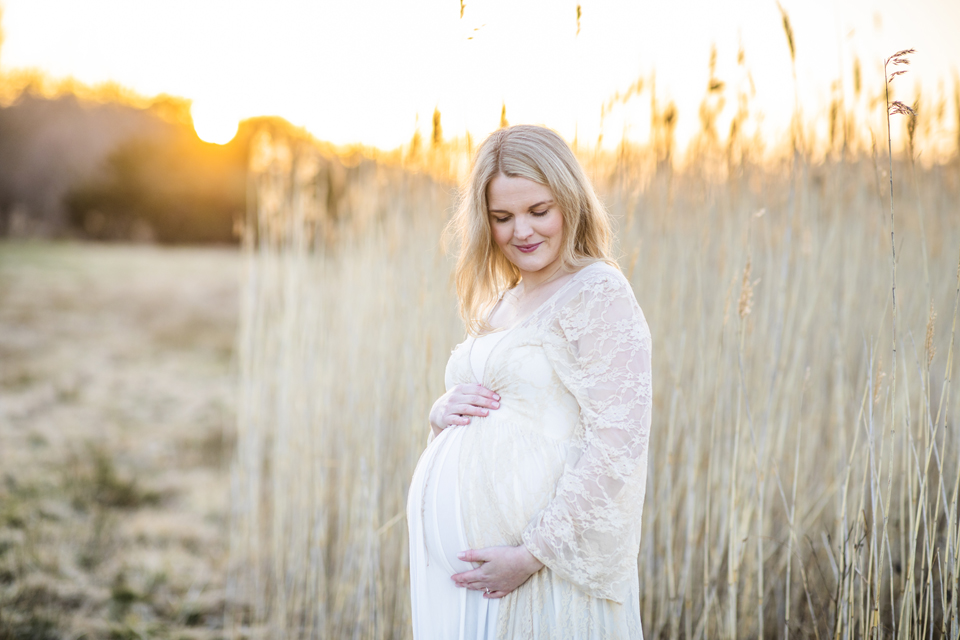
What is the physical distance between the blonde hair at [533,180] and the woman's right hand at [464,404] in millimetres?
162

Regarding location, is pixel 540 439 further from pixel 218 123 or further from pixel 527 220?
pixel 218 123

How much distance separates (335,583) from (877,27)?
2.87 m

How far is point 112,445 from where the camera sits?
198 inches

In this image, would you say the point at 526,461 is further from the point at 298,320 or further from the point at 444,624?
the point at 298,320

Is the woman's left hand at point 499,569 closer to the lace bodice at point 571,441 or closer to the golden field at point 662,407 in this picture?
the lace bodice at point 571,441

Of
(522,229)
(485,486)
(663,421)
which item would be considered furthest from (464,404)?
(663,421)

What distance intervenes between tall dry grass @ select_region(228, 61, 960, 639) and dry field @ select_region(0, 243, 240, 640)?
1.99ft

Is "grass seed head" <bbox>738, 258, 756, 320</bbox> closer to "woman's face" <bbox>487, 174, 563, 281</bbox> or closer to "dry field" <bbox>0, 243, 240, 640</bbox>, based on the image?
"woman's face" <bbox>487, 174, 563, 281</bbox>

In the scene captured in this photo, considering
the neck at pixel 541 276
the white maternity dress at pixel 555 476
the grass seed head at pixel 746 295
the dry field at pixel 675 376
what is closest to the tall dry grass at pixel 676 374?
the dry field at pixel 675 376

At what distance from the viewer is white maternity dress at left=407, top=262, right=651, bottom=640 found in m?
1.20

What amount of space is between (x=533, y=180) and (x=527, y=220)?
0.29 ft

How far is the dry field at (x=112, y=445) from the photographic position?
2.86 meters

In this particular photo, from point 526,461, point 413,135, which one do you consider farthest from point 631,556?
point 413,135

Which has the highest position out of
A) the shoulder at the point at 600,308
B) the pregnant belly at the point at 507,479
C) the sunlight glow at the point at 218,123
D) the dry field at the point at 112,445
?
the sunlight glow at the point at 218,123
